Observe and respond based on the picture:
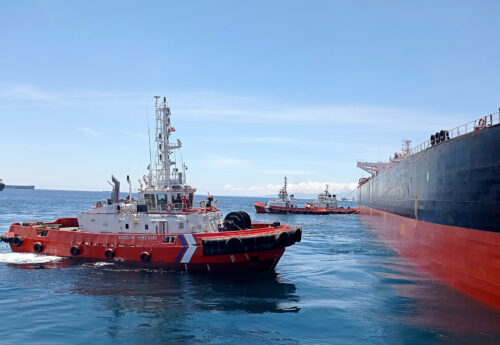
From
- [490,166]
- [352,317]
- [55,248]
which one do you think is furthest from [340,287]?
[55,248]

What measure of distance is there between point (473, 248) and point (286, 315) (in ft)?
23.3

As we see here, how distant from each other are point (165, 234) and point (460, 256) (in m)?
12.4

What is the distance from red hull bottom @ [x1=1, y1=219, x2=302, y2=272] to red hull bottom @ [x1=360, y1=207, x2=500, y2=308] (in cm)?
607

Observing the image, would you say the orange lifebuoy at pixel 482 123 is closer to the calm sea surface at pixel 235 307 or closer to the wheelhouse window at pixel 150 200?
the calm sea surface at pixel 235 307

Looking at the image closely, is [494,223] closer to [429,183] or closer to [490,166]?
[490,166]

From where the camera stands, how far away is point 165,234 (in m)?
18.5

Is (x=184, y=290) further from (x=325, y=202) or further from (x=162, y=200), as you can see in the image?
(x=325, y=202)

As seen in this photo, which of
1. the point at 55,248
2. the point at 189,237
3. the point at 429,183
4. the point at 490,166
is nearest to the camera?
the point at 490,166

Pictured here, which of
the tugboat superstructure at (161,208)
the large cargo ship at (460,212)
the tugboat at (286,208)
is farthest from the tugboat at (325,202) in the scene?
the tugboat superstructure at (161,208)

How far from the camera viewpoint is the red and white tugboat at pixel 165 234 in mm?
17391

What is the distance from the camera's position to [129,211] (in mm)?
19766

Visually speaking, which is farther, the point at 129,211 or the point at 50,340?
the point at 129,211

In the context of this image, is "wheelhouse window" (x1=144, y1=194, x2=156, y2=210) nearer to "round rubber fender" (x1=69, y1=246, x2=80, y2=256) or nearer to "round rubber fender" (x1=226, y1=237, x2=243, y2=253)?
"round rubber fender" (x1=69, y1=246, x2=80, y2=256)

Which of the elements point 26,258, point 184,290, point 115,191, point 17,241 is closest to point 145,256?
point 184,290
